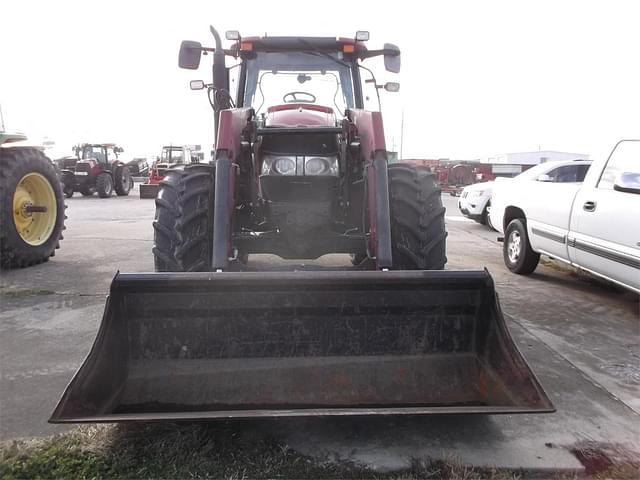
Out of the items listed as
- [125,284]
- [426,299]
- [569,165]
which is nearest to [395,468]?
[426,299]

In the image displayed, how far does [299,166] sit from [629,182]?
2899 mm

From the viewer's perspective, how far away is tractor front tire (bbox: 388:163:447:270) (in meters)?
3.69

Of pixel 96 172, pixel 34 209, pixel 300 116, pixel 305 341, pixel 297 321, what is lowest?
pixel 305 341

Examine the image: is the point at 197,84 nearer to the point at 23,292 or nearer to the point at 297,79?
the point at 297,79

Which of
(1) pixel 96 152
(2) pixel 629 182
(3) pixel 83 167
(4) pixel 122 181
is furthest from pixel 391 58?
(1) pixel 96 152

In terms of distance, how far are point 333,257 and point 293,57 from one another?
3161 mm

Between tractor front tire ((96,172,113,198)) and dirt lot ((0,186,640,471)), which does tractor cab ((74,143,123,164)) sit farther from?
dirt lot ((0,186,640,471))

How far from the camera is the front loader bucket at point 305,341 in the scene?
2607mm

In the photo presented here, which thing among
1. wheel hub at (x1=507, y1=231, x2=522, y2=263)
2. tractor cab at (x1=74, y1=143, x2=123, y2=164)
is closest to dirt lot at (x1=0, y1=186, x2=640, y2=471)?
wheel hub at (x1=507, y1=231, x2=522, y2=263)

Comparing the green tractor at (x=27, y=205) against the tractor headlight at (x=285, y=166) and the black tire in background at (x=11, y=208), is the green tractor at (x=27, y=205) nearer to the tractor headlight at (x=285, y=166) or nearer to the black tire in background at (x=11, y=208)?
the black tire in background at (x=11, y=208)

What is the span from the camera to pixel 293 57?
4.90 m

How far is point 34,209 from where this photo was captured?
671 centimetres

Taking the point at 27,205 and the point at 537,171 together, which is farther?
the point at 537,171

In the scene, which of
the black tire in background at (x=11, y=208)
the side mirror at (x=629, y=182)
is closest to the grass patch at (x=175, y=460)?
the side mirror at (x=629, y=182)
